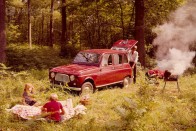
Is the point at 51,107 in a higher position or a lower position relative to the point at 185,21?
lower

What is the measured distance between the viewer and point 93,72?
38.5 feet

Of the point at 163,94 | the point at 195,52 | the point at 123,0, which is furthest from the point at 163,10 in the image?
the point at 163,94

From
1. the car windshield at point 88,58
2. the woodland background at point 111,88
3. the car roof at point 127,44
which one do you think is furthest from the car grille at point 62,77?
the car roof at point 127,44

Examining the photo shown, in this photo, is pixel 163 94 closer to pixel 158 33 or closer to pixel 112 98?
pixel 112 98

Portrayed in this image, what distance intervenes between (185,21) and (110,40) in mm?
6977

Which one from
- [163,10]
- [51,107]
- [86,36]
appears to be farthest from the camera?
[86,36]

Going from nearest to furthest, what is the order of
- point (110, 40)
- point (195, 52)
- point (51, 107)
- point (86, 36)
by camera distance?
point (51, 107) < point (195, 52) < point (110, 40) < point (86, 36)

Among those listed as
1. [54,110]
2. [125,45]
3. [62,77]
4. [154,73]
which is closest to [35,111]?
[54,110]

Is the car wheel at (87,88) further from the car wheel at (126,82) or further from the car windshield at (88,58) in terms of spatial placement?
the car wheel at (126,82)

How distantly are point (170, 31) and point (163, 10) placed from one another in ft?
17.8

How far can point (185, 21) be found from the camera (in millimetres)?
23688

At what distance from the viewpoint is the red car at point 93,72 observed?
36.7 ft

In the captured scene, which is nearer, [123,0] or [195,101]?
[195,101]

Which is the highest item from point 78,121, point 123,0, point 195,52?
point 123,0
